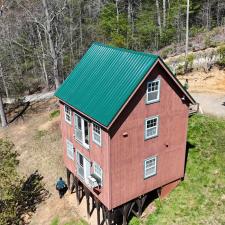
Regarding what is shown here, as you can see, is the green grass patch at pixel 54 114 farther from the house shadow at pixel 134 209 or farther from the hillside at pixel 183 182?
the house shadow at pixel 134 209

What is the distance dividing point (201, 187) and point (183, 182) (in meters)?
1.58

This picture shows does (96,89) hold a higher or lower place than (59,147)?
higher

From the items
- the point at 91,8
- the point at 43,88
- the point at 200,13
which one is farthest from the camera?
the point at 91,8

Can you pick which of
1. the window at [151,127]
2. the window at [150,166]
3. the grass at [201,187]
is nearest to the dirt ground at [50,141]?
the grass at [201,187]

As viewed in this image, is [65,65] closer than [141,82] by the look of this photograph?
No

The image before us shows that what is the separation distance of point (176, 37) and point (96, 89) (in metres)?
46.9

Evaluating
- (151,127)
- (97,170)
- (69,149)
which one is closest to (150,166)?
(151,127)

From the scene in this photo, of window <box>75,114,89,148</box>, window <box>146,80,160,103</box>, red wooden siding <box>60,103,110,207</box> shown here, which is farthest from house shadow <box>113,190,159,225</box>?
window <box>146,80,160,103</box>

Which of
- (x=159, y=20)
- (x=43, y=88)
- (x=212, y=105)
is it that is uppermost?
(x=159, y=20)

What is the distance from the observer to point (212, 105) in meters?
36.8

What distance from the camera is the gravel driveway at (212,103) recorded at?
1391 inches

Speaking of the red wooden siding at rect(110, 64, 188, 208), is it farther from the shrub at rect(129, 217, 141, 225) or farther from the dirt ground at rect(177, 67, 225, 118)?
the dirt ground at rect(177, 67, 225, 118)

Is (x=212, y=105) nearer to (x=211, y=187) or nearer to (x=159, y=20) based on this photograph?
(x=211, y=187)

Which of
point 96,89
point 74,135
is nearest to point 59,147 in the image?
point 74,135
